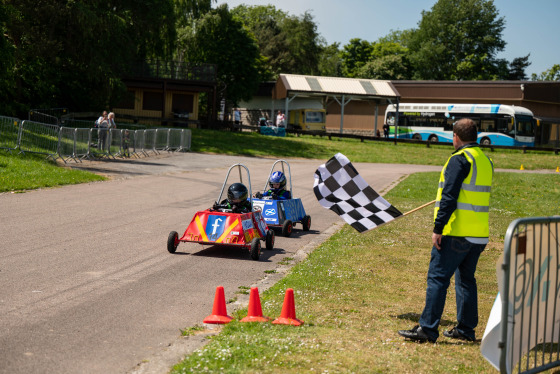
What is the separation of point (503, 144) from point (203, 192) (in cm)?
3542

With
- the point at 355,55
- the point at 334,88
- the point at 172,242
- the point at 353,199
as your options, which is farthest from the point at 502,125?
the point at 355,55

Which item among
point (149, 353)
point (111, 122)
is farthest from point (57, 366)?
point (111, 122)

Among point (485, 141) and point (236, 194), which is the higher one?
point (485, 141)

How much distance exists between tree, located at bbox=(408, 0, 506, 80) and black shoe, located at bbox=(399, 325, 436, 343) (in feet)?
292

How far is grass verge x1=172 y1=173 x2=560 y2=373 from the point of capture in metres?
5.03

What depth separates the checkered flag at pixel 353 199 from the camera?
25.1ft

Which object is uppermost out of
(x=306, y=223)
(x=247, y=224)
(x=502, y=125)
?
(x=502, y=125)

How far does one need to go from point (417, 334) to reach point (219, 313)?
6.09 ft

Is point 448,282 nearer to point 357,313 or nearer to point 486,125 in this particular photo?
point 357,313

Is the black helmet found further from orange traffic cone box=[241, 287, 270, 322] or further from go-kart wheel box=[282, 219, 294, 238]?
orange traffic cone box=[241, 287, 270, 322]

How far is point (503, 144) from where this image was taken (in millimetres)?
48625

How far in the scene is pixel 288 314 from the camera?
6.12 meters

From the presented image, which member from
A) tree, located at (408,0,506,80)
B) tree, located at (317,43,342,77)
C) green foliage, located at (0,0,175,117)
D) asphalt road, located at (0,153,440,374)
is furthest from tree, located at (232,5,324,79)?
asphalt road, located at (0,153,440,374)

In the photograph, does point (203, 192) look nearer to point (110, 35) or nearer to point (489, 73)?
point (110, 35)
